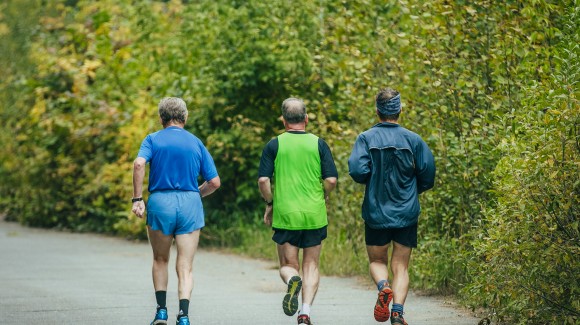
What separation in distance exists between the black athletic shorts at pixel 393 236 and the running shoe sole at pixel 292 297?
0.66m

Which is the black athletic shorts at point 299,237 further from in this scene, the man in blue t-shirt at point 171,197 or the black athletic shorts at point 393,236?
the man in blue t-shirt at point 171,197

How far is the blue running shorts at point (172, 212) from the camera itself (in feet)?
25.8

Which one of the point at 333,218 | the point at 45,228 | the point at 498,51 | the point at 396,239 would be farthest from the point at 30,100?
the point at 396,239

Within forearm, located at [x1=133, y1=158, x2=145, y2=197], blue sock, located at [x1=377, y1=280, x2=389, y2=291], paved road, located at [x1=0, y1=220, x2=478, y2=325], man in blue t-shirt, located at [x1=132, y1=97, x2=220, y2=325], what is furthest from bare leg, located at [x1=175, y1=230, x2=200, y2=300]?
blue sock, located at [x1=377, y1=280, x2=389, y2=291]

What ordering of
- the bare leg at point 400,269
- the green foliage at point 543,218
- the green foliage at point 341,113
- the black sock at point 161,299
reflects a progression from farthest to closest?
the black sock at point 161,299 < the bare leg at point 400,269 < the green foliage at point 341,113 < the green foliage at point 543,218

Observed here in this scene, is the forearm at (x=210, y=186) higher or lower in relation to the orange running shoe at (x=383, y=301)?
higher

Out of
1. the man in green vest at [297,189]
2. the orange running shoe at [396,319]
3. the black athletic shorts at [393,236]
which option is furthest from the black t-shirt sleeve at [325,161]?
the orange running shoe at [396,319]

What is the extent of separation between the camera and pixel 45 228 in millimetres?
21438

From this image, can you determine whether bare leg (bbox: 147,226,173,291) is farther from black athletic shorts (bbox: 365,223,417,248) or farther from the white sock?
black athletic shorts (bbox: 365,223,417,248)

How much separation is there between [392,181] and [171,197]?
5.52 feet

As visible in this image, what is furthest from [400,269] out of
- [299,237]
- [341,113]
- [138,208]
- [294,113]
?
[341,113]

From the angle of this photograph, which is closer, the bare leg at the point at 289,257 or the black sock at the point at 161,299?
the black sock at the point at 161,299

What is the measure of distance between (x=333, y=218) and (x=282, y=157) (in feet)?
18.1

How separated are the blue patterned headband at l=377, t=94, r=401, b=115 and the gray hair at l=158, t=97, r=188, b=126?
153cm
